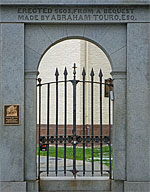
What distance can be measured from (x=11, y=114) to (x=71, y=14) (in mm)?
2899

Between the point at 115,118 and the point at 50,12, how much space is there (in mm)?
3115

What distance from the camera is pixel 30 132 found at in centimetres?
864

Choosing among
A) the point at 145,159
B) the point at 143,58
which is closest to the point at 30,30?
the point at 143,58

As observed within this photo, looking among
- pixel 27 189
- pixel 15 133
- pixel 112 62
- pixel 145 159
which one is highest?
pixel 112 62

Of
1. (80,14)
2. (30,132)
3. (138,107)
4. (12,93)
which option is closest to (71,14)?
(80,14)

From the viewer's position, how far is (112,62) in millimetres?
8750

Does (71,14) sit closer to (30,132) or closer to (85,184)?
(30,132)

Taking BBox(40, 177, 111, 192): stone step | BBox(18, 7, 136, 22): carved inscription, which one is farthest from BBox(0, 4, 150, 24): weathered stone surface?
BBox(40, 177, 111, 192): stone step

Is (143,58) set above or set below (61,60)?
below

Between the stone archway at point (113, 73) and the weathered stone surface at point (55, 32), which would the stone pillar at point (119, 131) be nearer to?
the stone archway at point (113, 73)

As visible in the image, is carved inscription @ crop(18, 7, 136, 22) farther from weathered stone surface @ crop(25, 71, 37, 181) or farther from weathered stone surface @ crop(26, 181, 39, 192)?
weathered stone surface @ crop(26, 181, 39, 192)

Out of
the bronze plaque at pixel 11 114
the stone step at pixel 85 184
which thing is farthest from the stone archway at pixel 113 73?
the stone step at pixel 85 184

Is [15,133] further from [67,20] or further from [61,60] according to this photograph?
[61,60]

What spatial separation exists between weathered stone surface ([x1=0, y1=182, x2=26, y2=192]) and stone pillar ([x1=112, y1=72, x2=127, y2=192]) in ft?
7.39
